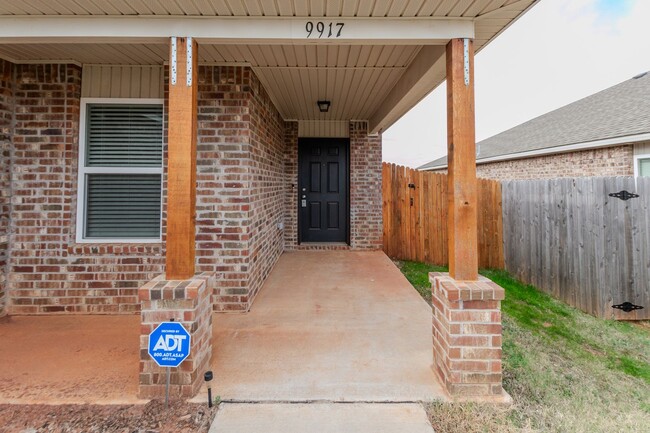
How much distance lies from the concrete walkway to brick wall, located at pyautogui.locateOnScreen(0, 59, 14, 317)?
10.1ft

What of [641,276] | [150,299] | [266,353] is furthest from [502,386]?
[641,276]

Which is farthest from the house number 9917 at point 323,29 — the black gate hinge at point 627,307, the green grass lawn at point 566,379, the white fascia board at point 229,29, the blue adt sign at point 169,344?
the black gate hinge at point 627,307

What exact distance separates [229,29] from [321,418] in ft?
9.00

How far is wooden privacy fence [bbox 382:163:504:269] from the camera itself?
6070 millimetres

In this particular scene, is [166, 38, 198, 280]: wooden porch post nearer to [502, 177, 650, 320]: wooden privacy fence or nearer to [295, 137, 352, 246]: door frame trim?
[295, 137, 352, 246]: door frame trim

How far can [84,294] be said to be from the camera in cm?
347

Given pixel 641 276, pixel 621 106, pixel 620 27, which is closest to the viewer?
pixel 641 276

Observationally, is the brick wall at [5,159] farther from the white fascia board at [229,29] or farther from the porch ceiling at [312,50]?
the white fascia board at [229,29]

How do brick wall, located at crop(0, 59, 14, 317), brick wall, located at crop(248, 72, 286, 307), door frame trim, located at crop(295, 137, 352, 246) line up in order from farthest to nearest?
door frame trim, located at crop(295, 137, 352, 246) → brick wall, located at crop(248, 72, 286, 307) → brick wall, located at crop(0, 59, 14, 317)

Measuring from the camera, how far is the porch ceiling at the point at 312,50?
229cm

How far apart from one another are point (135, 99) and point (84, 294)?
7.21 feet

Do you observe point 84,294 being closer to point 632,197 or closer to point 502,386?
point 502,386

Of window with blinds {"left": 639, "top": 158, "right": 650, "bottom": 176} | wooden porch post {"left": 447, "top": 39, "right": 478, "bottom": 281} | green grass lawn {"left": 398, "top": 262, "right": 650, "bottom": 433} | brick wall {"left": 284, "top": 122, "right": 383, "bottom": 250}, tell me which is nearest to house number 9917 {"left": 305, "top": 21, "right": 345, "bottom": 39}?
wooden porch post {"left": 447, "top": 39, "right": 478, "bottom": 281}

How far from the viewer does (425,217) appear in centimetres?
641
